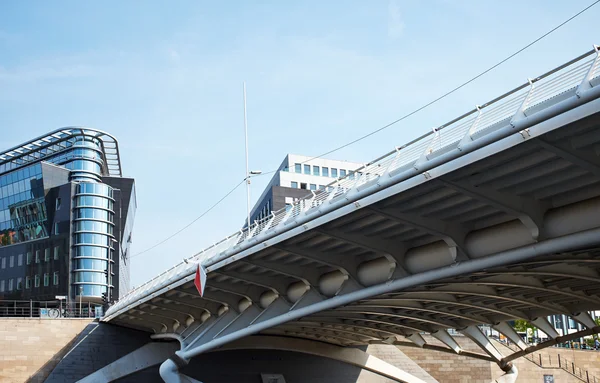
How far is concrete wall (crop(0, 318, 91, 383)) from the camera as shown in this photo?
49562 mm

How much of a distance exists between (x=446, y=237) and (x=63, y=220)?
59421 millimetres

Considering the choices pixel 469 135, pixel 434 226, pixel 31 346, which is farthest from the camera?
pixel 31 346

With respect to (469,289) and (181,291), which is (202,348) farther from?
(469,289)

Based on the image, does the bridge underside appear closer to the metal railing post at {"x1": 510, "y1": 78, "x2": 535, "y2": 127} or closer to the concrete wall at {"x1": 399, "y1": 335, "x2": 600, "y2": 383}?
the metal railing post at {"x1": 510, "y1": 78, "x2": 535, "y2": 127}

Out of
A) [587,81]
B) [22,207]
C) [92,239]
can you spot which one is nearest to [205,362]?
[92,239]

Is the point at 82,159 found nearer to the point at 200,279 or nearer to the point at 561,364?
the point at 200,279

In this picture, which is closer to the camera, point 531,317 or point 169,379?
point 531,317

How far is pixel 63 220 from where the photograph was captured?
72.3m

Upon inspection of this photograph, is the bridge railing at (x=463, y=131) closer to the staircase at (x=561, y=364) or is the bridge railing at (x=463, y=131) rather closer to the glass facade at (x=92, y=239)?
the staircase at (x=561, y=364)

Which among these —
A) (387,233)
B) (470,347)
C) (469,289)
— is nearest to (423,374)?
(470,347)

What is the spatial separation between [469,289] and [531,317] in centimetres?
1047

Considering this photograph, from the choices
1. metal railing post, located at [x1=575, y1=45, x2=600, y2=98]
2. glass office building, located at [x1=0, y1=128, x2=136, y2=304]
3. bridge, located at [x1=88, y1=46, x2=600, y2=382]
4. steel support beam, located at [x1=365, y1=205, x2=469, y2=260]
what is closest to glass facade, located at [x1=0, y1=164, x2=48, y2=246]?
glass office building, located at [x1=0, y1=128, x2=136, y2=304]

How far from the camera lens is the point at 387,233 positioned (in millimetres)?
22156

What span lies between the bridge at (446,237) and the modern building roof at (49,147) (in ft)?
142
